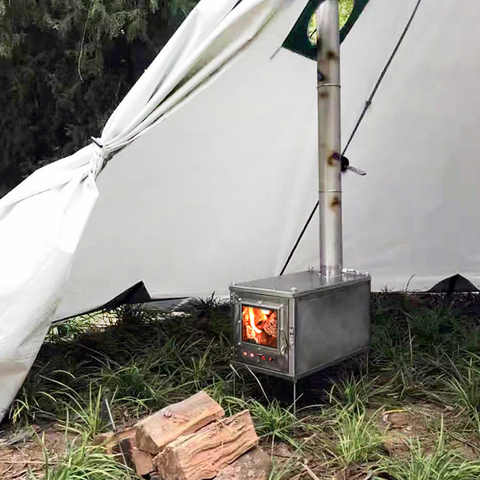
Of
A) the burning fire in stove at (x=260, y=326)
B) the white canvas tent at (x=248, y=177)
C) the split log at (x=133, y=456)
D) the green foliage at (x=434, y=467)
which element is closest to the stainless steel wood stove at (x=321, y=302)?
the burning fire in stove at (x=260, y=326)

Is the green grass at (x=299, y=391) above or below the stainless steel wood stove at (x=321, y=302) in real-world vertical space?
below

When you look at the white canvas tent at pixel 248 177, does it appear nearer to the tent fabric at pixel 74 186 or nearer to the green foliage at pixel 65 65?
the tent fabric at pixel 74 186

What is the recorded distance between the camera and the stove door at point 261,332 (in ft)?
7.04

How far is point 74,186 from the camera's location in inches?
85.3

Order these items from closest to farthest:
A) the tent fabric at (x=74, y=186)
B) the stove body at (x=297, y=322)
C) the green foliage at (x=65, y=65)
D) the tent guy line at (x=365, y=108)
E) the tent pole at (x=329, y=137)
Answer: the tent fabric at (x=74, y=186)
the stove body at (x=297, y=322)
the tent pole at (x=329, y=137)
the tent guy line at (x=365, y=108)
the green foliage at (x=65, y=65)

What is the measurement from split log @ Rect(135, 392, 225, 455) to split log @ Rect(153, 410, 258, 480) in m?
0.03

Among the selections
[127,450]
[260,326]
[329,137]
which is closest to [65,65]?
[329,137]

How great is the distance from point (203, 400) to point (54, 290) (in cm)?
74

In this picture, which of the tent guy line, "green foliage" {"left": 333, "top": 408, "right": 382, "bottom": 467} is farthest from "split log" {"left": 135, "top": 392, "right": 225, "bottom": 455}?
the tent guy line

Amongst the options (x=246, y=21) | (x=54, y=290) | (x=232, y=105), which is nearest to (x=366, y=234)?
(x=232, y=105)

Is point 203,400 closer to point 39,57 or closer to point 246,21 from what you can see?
point 246,21

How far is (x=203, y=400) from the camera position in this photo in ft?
6.67

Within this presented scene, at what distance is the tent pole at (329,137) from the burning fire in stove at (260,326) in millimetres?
460

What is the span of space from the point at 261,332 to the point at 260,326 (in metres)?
0.03
